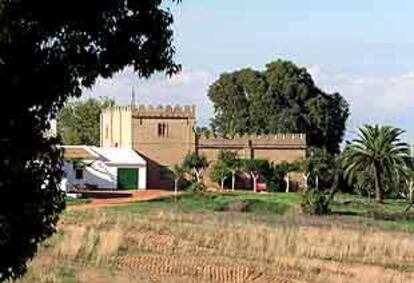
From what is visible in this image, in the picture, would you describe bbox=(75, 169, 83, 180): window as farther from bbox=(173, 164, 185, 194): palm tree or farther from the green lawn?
the green lawn

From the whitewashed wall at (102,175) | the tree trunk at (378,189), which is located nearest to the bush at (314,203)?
the tree trunk at (378,189)

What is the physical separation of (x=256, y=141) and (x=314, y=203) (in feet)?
95.3

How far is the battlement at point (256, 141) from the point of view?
3627 inches

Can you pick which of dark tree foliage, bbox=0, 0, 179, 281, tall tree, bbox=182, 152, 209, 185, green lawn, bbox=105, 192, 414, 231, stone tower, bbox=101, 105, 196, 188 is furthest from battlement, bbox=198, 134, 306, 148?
dark tree foliage, bbox=0, 0, 179, 281

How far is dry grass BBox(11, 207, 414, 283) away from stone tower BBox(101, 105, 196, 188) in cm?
3914

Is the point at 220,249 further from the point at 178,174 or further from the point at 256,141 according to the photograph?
the point at 256,141

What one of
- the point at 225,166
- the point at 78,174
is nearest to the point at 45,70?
the point at 78,174

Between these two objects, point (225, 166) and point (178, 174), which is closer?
point (225, 166)

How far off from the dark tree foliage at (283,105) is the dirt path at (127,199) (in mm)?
24212

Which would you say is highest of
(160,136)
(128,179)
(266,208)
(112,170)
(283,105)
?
(283,105)

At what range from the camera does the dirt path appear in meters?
64.7

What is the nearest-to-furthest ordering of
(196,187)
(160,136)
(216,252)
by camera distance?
1. (216,252)
2. (196,187)
3. (160,136)

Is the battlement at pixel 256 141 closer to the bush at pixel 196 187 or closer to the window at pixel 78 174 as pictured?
the bush at pixel 196 187

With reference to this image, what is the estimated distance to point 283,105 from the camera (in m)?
106
